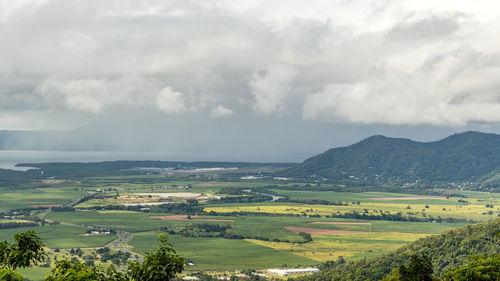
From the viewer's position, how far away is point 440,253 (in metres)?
92.0

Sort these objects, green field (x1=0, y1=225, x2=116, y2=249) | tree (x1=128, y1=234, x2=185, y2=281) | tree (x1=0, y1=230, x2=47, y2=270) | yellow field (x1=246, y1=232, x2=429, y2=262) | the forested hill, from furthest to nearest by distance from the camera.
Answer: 1. green field (x1=0, y1=225, x2=116, y2=249)
2. yellow field (x1=246, y1=232, x2=429, y2=262)
3. the forested hill
4. tree (x1=0, y1=230, x2=47, y2=270)
5. tree (x1=128, y1=234, x2=185, y2=281)

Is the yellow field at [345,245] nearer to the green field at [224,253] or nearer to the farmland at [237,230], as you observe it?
the farmland at [237,230]

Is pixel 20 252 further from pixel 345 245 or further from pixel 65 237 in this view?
pixel 65 237

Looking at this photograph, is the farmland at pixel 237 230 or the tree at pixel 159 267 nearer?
the tree at pixel 159 267

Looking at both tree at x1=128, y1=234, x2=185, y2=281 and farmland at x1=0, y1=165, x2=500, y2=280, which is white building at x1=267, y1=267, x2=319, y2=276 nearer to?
farmland at x1=0, y1=165, x2=500, y2=280

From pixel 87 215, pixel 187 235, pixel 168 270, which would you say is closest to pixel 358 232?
pixel 187 235

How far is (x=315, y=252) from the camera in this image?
121 metres

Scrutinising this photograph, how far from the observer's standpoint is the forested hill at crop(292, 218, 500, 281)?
8575cm

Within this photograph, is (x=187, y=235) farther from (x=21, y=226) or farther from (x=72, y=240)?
(x=21, y=226)

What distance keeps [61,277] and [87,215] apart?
160m

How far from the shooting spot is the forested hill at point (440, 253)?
3376 inches

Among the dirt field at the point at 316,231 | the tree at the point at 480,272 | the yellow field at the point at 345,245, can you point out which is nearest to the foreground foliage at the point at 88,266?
the tree at the point at 480,272

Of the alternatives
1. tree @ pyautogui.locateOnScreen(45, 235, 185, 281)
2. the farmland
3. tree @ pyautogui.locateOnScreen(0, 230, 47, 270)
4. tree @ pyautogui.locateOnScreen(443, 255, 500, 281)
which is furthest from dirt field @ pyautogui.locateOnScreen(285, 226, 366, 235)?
tree @ pyautogui.locateOnScreen(45, 235, 185, 281)

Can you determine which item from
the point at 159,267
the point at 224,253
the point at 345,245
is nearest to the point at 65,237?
the point at 224,253
